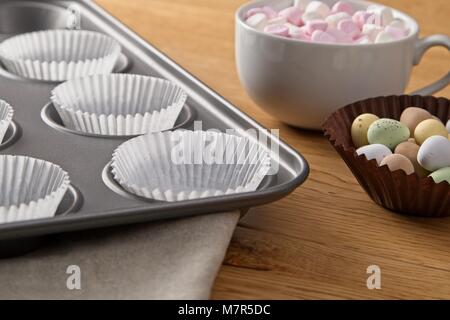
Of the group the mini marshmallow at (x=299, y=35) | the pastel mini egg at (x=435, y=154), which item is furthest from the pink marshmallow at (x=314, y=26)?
the pastel mini egg at (x=435, y=154)

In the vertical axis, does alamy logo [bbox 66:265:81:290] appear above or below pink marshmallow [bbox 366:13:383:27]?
below

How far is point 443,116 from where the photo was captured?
1.00 m

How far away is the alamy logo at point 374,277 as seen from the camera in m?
0.79

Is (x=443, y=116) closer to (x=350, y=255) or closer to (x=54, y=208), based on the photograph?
(x=350, y=255)

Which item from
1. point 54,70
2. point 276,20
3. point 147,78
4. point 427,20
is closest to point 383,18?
point 276,20

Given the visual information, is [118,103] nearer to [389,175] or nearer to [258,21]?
[258,21]

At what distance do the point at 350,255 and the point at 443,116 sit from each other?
24 centimetres

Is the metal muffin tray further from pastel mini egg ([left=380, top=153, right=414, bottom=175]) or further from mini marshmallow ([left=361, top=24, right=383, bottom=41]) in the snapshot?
mini marshmallow ([left=361, top=24, right=383, bottom=41])

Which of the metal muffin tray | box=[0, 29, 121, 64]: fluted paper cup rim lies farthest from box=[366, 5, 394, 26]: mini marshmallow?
A: box=[0, 29, 121, 64]: fluted paper cup rim

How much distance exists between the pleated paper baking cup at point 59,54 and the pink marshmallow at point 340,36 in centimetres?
28

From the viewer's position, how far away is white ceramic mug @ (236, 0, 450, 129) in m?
1.01

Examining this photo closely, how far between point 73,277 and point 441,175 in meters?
0.35

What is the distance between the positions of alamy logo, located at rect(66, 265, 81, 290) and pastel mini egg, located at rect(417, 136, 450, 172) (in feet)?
1.11

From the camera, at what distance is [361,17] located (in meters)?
1.09
